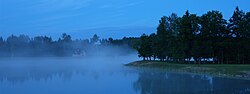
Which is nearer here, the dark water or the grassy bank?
the dark water

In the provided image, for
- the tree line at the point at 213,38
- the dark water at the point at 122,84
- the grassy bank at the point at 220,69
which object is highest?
the tree line at the point at 213,38

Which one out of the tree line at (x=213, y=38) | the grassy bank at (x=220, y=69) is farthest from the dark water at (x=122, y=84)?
the tree line at (x=213, y=38)

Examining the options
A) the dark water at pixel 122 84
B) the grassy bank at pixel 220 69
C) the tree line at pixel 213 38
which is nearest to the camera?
the dark water at pixel 122 84

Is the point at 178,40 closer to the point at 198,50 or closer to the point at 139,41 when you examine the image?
the point at 198,50

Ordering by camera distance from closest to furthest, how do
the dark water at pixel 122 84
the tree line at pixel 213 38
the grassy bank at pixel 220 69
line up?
the dark water at pixel 122 84 → the grassy bank at pixel 220 69 → the tree line at pixel 213 38

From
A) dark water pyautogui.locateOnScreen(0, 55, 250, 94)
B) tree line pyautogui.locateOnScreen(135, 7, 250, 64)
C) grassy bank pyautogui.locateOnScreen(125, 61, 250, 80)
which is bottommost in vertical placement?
dark water pyautogui.locateOnScreen(0, 55, 250, 94)

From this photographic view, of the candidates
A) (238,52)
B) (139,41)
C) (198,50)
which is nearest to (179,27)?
(198,50)

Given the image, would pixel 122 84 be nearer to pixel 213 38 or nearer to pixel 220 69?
pixel 220 69

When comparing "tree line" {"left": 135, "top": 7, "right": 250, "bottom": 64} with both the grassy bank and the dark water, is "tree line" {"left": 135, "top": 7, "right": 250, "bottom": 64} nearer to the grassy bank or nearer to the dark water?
the grassy bank

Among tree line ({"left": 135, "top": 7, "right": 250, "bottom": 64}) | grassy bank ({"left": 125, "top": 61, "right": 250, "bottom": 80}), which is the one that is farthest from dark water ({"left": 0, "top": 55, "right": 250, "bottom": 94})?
tree line ({"left": 135, "top": 7, "right": 250, "bottom": 64})

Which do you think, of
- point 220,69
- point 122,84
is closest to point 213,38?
point 220,69

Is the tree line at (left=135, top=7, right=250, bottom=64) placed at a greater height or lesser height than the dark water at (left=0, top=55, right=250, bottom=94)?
greater

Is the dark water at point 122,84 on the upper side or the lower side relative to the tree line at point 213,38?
lower

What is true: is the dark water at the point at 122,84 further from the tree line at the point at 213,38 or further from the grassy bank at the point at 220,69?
the tree line at the point at 213,38
